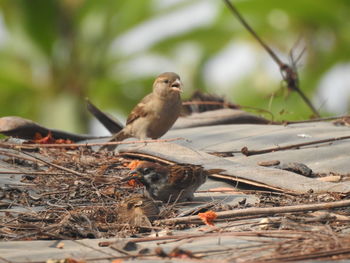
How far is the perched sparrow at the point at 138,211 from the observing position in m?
4.00

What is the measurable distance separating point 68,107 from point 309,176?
61.9 feet

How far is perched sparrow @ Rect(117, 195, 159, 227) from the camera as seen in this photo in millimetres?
3996

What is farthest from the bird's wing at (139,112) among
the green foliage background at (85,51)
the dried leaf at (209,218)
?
the green foliage background at (85,51)

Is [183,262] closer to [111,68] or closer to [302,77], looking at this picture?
[302,77]

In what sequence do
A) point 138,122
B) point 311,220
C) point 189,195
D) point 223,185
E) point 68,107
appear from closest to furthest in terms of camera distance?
point 311,220 < point 189,195 < point 223,185 < point 138,122 < point 68,107

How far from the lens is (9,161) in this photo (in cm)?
541

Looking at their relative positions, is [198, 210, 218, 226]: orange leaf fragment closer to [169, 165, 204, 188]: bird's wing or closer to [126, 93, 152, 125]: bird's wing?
[169, 165, 204, 188]: bird's wing

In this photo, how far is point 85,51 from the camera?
26.2m

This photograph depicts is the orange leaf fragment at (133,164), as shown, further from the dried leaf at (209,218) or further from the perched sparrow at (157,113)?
the perched sparrow at (157,113)

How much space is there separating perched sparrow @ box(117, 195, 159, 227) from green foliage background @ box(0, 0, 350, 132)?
1536cm

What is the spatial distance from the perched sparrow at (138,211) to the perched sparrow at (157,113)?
3.04 meters

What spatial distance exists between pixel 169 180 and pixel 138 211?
61 centimetres

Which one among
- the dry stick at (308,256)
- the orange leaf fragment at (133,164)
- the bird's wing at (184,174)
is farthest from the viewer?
the orange leaf fragment at (133,164)

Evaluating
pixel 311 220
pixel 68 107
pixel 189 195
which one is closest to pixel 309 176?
pixel 189 195
